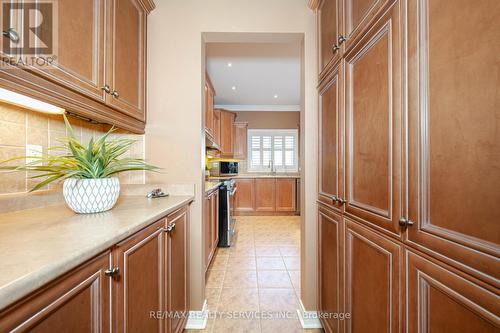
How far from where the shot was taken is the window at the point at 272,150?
235 inches

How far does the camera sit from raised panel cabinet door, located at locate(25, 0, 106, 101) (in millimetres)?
903

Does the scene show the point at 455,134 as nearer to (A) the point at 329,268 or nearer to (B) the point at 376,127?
(B) the point at 376,127

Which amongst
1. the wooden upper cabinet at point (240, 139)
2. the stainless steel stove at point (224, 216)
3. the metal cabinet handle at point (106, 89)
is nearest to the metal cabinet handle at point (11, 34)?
the metal cabinet handle at point (106, 89)

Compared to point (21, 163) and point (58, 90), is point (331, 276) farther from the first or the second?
point (21, 163)

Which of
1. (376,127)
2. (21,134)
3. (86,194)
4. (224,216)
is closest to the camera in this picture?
(376,127)

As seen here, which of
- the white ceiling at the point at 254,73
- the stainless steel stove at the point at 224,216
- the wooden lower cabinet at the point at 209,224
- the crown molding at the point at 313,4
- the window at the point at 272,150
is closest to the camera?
the crown molding at the point at 313,4

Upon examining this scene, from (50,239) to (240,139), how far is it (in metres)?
5.14

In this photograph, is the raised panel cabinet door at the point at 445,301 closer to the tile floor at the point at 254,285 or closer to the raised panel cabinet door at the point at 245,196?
the tile floor at the point at 254,285

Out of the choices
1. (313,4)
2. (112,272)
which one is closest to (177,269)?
(112,272)

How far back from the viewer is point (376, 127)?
92cm

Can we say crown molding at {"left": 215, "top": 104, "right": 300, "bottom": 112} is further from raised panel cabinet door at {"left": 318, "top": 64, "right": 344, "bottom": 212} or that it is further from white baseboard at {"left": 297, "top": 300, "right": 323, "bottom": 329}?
white baseboard at {"left": 297, "top": 300, "right": 323, "bottom": 329}

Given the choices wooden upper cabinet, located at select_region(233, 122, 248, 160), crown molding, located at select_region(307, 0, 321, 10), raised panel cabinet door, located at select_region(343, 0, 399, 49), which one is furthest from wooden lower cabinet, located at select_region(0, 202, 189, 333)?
wooden upper cabinet, located at select_region(233, 122, 248, 160)

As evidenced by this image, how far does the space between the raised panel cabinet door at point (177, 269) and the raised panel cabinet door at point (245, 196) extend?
141 inches

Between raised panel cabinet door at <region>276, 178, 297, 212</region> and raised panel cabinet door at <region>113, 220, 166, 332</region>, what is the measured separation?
4.22 m
